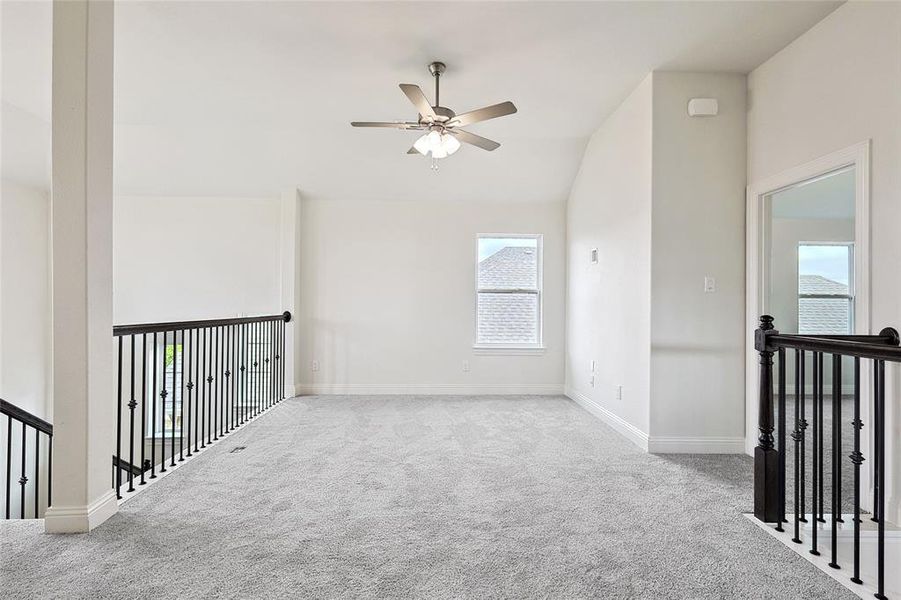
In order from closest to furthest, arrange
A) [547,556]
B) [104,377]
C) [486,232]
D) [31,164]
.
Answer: [547,556] < [104,377] < [31,164] < [486,232]

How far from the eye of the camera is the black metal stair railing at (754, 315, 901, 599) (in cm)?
168

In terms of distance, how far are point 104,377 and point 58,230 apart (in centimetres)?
69

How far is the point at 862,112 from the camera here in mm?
2547

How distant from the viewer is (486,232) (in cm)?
576

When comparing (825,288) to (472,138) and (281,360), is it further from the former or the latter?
(281,360)

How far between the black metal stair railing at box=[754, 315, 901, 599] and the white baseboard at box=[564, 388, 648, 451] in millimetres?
1208

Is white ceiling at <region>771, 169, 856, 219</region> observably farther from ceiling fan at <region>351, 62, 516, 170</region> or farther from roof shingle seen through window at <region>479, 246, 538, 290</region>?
ceiling fan at <region>351, 62, 516, 170</region>

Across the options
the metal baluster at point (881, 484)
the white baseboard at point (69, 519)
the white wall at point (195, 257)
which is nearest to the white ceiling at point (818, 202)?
the metal baluster at point (881, 484)

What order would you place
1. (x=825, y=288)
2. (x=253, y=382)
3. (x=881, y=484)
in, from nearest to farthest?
(x=881, y=484)
(x=253, y=382)
(x=825, y=288)

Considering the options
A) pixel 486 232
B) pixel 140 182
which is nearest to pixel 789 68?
pixel 486 232

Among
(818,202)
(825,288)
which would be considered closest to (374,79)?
(818,202)

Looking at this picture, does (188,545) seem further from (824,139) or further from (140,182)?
(140,182)

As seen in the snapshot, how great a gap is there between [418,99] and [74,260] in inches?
79.5

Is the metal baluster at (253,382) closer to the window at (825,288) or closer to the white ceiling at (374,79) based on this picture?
the white ceiling at (374,79)
